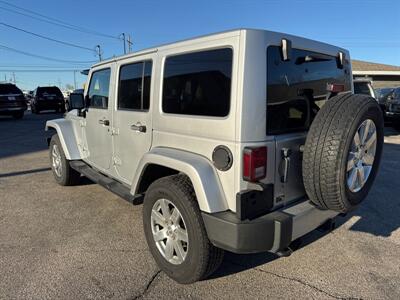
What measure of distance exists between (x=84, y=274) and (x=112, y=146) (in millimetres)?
1547

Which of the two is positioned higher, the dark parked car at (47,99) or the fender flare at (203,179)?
the dark parked car at (47,99)

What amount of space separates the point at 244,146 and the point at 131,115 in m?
1.60

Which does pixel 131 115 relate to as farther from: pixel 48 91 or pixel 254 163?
pixel 48 91

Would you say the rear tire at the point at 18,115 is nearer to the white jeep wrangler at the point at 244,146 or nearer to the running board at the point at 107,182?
the running board at the point at 107,182

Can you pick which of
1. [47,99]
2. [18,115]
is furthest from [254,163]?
[47,99]

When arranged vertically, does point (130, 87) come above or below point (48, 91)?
below

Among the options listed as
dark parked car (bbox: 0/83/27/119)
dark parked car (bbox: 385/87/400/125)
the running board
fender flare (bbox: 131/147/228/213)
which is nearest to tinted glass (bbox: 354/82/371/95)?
dark parked car (bbox: 385/87/400/125)

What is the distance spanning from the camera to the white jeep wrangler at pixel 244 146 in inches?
96.7

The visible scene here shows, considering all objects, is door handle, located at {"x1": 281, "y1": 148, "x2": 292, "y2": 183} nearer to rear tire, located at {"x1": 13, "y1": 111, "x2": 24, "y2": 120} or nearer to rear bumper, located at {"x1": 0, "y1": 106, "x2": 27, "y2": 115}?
rear bumper, located at {"x1": 0, "y1": 106, "x2": 27, "y2": 115}

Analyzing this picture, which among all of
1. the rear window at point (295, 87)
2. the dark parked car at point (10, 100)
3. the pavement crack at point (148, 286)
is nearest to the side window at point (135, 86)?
the rear window at point (295, 87)

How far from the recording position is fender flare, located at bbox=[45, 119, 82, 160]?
5.10 m

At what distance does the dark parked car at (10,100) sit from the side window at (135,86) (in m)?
16.6

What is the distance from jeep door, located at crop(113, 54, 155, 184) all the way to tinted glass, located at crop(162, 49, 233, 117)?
13.7 inches

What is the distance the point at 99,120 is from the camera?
171 inches
